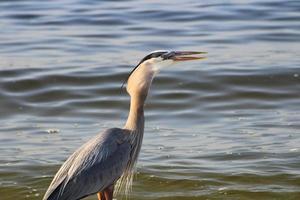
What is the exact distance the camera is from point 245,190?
24.9ft

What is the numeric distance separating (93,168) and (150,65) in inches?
34.4

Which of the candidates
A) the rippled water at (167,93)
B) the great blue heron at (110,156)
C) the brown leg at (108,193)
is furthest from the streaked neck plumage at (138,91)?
the rippled water at (167,93)

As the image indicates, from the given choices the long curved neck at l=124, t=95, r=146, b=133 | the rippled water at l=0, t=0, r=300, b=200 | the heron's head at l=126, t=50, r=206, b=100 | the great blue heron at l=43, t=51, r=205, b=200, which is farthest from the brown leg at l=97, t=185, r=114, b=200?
the rippled water at l=0, t=0, r=300, b=200

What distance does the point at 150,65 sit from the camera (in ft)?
22.0

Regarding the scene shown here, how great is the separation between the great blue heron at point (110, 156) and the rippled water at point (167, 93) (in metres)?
0.88

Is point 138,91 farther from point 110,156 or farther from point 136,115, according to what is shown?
point 110,156

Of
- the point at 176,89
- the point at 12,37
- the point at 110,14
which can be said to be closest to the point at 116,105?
the point at 176,89

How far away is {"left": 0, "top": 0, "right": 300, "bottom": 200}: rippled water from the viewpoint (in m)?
8.02

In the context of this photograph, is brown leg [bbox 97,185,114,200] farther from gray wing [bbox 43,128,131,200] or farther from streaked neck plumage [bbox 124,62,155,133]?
streaked neck plumage [bbox 124,62,155,133]

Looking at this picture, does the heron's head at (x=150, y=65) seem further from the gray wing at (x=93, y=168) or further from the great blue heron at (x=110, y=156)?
the gray wing at (x=93, y=168)

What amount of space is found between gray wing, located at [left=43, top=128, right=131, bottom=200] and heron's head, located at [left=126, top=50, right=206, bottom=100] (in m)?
0.39

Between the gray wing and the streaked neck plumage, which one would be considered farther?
the streaked neck plumage

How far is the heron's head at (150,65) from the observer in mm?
6652

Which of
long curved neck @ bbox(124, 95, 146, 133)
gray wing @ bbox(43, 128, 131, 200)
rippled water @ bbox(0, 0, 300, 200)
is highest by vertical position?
long curved neck @ bbox(124, 95, 146, 133)
